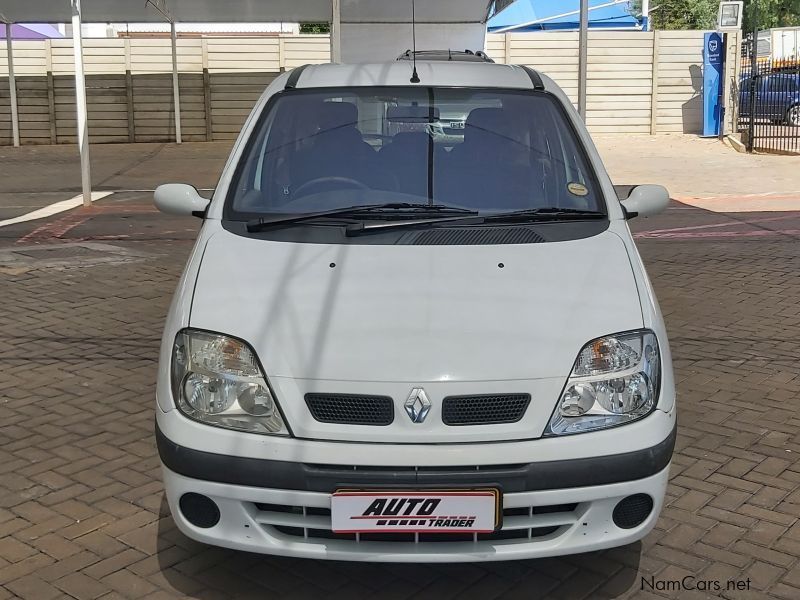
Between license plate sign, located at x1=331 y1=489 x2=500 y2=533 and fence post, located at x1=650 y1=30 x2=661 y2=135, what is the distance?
71.7 feet

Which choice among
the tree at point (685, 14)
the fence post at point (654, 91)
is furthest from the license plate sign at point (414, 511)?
the tree at point (685, 14)

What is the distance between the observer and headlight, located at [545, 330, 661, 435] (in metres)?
3.04

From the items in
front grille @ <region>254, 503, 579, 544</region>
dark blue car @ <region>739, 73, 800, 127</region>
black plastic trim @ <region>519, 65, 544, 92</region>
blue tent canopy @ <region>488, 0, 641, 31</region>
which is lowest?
front grille @ <region>254, 503, 579, 544</region>

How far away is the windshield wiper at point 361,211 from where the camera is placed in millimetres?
3756

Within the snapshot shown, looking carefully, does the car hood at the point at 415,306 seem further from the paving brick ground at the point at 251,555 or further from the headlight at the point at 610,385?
the paving brick ground at the point at 251,555

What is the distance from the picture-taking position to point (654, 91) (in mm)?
23328

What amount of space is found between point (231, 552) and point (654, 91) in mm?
21544

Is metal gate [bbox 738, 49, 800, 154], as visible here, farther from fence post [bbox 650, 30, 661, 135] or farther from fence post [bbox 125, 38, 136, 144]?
fence post [bbox 125, 38, 136, 144]

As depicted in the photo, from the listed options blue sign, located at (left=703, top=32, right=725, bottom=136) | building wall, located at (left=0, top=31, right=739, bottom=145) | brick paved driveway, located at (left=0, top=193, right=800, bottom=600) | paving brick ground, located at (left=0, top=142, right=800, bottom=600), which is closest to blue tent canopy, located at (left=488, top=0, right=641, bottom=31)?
building wall, located at (left=0, top=31, right=739, bottom=145)

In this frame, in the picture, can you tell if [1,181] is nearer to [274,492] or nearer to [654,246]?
[654,246]

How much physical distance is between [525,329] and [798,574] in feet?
4.48

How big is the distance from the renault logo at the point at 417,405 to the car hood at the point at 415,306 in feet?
0.15

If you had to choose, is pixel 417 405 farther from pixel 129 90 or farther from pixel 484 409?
pixel 129 90

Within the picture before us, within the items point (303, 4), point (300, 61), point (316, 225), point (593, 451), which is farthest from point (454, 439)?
point (300, 61)
